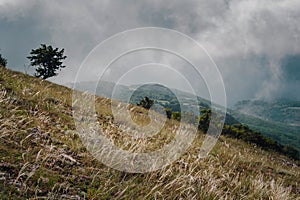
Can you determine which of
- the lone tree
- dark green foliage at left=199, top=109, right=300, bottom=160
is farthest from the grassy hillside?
the lone tree

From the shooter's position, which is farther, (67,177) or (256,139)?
(256,139)

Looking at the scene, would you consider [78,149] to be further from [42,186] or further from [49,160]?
[42,186]

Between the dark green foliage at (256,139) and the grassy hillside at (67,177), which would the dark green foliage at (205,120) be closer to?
the dark green foliage at (256,139)

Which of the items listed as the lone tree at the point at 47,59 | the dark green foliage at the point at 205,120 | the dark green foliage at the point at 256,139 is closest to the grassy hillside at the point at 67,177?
the dark green foliage at the point at 205,120

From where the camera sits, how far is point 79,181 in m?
5.73

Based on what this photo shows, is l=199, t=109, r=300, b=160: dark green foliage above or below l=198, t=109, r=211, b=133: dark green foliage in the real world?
below

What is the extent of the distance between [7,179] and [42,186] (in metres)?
0.54

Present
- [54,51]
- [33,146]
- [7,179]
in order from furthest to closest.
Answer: [54,51] < [33,146] < [7,179]

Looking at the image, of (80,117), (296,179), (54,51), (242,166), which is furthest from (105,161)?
(54,51)

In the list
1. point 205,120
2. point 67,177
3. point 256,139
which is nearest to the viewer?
point 67,177

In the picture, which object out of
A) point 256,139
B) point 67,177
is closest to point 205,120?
point 256,139

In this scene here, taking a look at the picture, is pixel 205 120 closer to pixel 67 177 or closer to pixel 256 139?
pixel 256 139

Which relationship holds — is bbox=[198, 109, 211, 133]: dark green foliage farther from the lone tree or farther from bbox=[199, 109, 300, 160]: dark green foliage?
the lone tree

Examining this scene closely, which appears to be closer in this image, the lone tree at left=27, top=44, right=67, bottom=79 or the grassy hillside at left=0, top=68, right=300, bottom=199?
the grassy hillside at left=0, top=68, right=300, bottom=199
